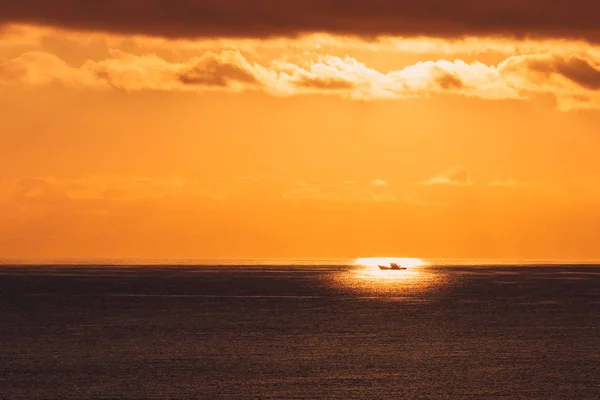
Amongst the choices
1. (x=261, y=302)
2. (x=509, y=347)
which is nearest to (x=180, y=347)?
(x=509, y=347)

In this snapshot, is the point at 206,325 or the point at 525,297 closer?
the point at 206,325

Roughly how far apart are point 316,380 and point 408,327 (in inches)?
1669

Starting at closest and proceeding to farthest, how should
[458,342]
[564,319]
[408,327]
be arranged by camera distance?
1. [458,342]
2. [408,327]
3. [564,319]

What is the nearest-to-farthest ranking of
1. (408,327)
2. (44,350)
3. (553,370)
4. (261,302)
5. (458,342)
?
(553,370), (44,350), (458,342), (408,327), (261,302)

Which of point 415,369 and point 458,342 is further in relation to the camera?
point 458,342

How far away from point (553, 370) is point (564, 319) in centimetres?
4897

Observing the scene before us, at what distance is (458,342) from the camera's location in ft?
299

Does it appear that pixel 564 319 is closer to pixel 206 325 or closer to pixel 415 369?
pixel 206 325

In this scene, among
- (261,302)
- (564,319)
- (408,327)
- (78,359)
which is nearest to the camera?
(78,359)

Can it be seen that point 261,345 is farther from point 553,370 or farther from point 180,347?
point 553,370

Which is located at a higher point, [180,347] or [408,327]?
[408,327]

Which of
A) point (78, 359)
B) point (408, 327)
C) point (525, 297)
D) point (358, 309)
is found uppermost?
point (525, 297)

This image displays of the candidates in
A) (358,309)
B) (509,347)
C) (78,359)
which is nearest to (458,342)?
(509,347)

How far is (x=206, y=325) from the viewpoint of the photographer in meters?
108
